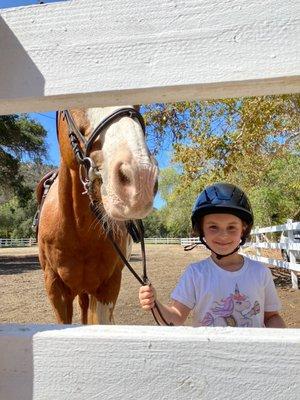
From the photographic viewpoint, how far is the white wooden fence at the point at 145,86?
880 millimetres

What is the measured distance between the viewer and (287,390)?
0.85 m

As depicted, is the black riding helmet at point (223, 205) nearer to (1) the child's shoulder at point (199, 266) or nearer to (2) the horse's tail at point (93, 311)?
(1) the child's shoulder at point (199, 266)

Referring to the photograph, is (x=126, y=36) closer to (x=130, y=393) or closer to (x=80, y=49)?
(x=80, y=49)

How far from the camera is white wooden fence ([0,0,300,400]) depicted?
0.88m

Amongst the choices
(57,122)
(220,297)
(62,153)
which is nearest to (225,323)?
(220,297)

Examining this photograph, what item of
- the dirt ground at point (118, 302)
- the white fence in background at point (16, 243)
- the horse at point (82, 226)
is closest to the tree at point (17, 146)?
the dirt ground at point (118, 302)

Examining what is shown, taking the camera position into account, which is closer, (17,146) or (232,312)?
(232,312)

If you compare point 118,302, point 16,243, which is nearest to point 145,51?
point 118,302

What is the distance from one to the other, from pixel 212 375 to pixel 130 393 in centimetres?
17

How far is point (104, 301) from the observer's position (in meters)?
3.72

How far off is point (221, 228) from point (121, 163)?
0.72 meters

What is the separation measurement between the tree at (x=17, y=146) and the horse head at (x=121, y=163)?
19309 mm

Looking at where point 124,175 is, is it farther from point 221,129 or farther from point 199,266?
point 221,129

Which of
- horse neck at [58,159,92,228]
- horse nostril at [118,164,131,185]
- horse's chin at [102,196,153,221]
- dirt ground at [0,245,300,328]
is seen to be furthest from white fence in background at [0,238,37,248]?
horse nostril at [118,164,131,185]
